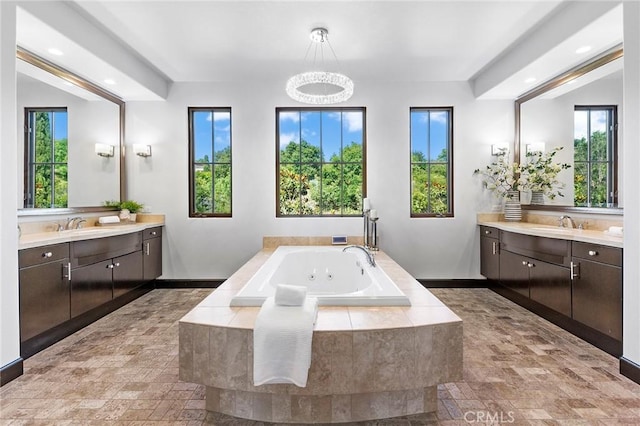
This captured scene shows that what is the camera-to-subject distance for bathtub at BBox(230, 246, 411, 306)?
7.91 feet

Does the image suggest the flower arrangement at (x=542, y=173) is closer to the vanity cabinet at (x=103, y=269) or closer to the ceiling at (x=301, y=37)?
the ceiling at (x=301, y=37)

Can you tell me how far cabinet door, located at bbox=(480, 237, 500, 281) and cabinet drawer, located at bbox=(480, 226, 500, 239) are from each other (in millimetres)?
40

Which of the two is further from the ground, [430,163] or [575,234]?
[430,163]

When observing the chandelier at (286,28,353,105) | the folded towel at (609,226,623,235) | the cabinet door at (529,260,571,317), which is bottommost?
the cabinet door at (529,260,571,317)

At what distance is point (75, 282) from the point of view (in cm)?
281

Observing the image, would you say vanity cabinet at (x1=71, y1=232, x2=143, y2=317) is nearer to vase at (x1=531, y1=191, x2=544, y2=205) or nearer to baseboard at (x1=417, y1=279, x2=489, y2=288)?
baseboard at (x1=417, y1=279, x2=489, y2=288)

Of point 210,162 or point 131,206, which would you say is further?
point 210,162

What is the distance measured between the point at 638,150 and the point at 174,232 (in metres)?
4.44

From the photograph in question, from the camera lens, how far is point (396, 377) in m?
1.57

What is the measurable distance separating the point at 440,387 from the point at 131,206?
12.5ft

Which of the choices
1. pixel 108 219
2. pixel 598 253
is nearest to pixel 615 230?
pixel 598 253

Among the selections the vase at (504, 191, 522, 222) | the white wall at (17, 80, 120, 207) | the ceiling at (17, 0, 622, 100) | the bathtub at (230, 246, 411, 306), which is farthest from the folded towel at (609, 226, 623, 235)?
the white wall at (17, 80, 120, 207)

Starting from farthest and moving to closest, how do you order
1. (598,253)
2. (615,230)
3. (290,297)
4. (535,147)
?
(535,147) < (615,230) < (598,253) < (290,297)

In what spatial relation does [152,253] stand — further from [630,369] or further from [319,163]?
[630,369]
